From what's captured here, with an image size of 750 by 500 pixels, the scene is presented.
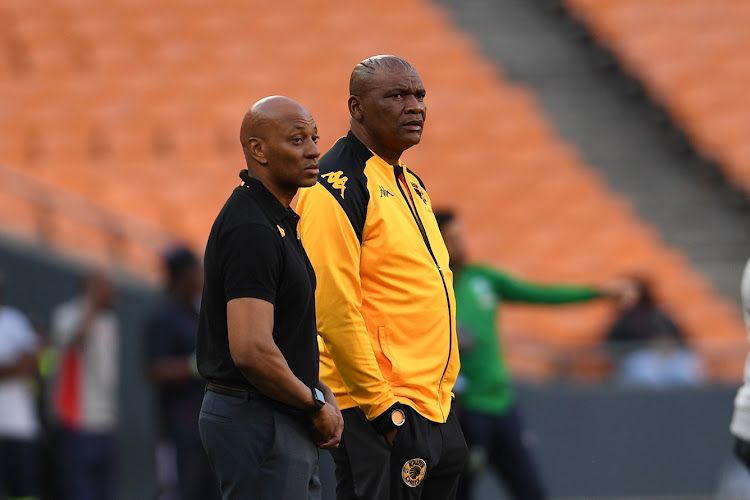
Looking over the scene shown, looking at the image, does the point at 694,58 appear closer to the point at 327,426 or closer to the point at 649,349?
the point at 649,349

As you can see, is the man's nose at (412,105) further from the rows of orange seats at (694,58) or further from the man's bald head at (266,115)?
the rows of orange seats at (694,58)

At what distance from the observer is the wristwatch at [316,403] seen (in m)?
4.21

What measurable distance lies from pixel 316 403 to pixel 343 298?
1.52ft

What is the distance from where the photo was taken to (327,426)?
14.0ft

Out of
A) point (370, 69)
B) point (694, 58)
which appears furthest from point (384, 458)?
point (694, 58)

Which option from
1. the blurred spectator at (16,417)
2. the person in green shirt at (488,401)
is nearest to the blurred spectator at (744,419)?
the person in green shirt at (488,401)

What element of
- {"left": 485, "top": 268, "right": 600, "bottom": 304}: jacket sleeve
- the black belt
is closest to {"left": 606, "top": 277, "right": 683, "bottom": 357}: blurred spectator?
{"left": 485, "top": 268, "right": 600, "bottom": 304}: jacket sleeve

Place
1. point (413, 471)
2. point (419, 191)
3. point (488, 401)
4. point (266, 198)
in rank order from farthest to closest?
point (488, 401)
point (419, 191)
point (413, 471)
point (266, 198)

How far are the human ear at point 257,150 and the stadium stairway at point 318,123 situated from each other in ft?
23.9

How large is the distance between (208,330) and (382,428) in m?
0.75

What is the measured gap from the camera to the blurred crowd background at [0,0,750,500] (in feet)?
37.2

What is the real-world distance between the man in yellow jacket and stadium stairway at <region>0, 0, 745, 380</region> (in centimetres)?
657

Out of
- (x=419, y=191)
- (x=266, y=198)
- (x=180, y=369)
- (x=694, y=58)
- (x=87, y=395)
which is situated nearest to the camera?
(x=266, y=198)

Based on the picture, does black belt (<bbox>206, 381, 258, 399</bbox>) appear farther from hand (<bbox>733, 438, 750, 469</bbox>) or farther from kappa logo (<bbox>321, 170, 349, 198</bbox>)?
hand (<bbox>733, 438, 750, 469</bbox>)
